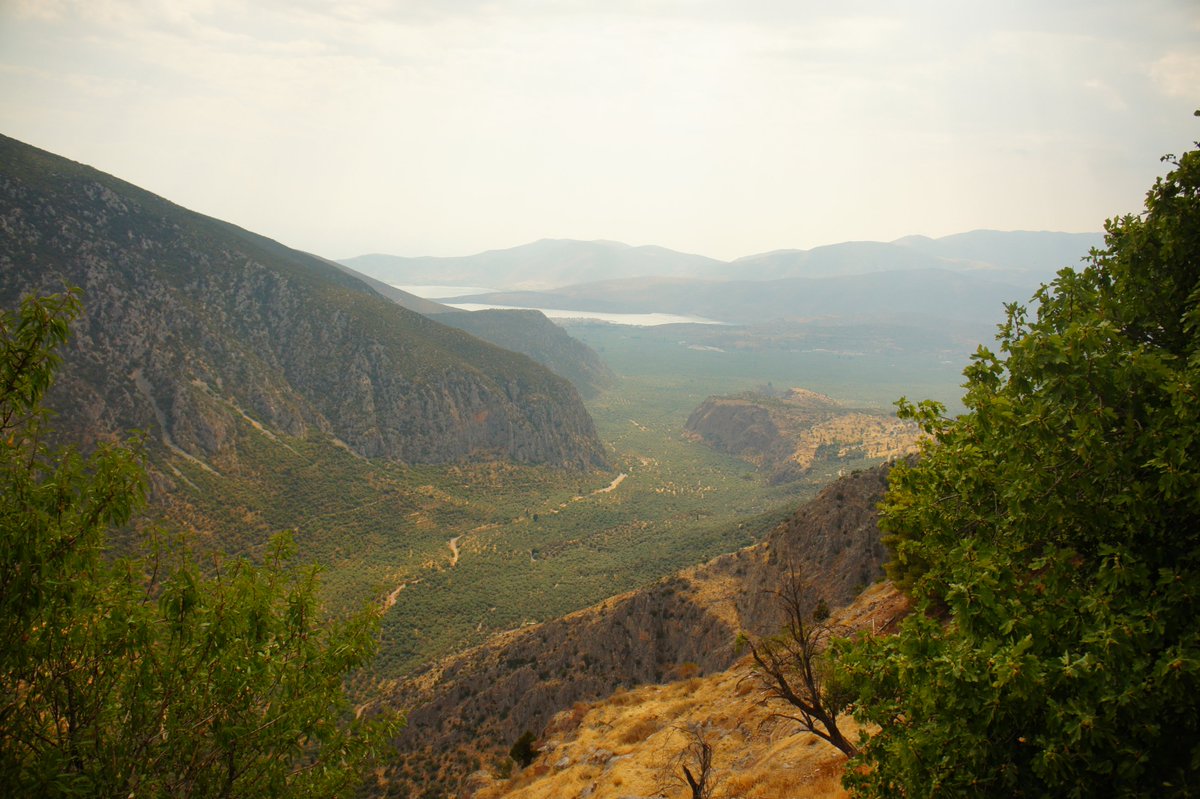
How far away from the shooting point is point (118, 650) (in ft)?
26.8

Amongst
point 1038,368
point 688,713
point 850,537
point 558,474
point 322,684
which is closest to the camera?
point 1038,368

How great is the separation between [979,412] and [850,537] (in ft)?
95.9

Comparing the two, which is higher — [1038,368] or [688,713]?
[1038,368]

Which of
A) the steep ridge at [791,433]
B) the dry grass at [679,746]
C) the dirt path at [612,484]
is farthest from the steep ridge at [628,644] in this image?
the steep ridge at [791,433]

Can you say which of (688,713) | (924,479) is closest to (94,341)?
(688,713)

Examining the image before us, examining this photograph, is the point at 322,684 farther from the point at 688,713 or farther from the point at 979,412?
the point at 688,713

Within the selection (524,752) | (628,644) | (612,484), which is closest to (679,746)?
(524,752)

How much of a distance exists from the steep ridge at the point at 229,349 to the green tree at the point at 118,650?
63.0 m

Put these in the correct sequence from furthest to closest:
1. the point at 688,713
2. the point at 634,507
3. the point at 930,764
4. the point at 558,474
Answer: the point at 558,474, the point at 634,507, the point at 688,713, the point at 930,764

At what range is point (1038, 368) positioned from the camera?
8.27 m

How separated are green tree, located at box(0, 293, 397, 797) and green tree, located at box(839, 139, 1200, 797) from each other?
30.8 feet

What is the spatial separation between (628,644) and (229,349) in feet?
253

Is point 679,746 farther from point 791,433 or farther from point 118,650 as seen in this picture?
point 791,433

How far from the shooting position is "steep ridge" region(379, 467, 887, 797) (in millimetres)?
32875
